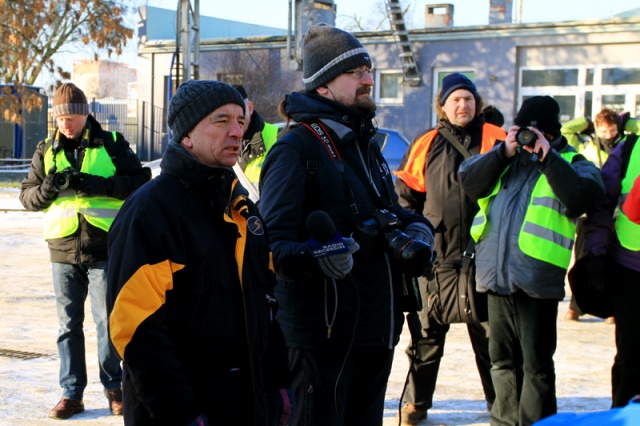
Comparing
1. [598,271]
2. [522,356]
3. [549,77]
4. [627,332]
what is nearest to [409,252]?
[522,356]

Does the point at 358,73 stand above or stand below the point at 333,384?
above

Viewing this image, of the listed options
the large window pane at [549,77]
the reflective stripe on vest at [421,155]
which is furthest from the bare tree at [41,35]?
the reflective stripe on vest at [421,155]

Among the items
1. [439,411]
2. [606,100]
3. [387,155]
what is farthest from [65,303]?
[606,100]

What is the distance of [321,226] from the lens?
330 cm

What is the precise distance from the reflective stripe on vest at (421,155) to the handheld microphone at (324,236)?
2710mm

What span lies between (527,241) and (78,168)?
300cm

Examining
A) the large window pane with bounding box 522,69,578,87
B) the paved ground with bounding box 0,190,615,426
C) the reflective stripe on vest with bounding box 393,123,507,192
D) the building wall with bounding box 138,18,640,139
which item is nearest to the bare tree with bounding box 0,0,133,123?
the building wall with bounding box 138,18,640,139

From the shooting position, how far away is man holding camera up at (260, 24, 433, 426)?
3.67 m

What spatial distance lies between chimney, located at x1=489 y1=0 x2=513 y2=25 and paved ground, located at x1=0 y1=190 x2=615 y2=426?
20.3 m

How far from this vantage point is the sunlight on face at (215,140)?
3.12 m

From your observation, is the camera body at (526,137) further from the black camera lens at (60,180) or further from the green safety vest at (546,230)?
the black camera lens at (60,180)

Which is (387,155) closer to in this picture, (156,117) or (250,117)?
(250,117)

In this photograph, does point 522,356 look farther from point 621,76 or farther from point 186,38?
point 621,76

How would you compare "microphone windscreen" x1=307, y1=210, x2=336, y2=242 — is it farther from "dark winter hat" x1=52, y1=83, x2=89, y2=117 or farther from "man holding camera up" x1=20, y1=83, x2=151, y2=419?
"dark winter hat" x1=52, y1=83, x2=89, y2=117
